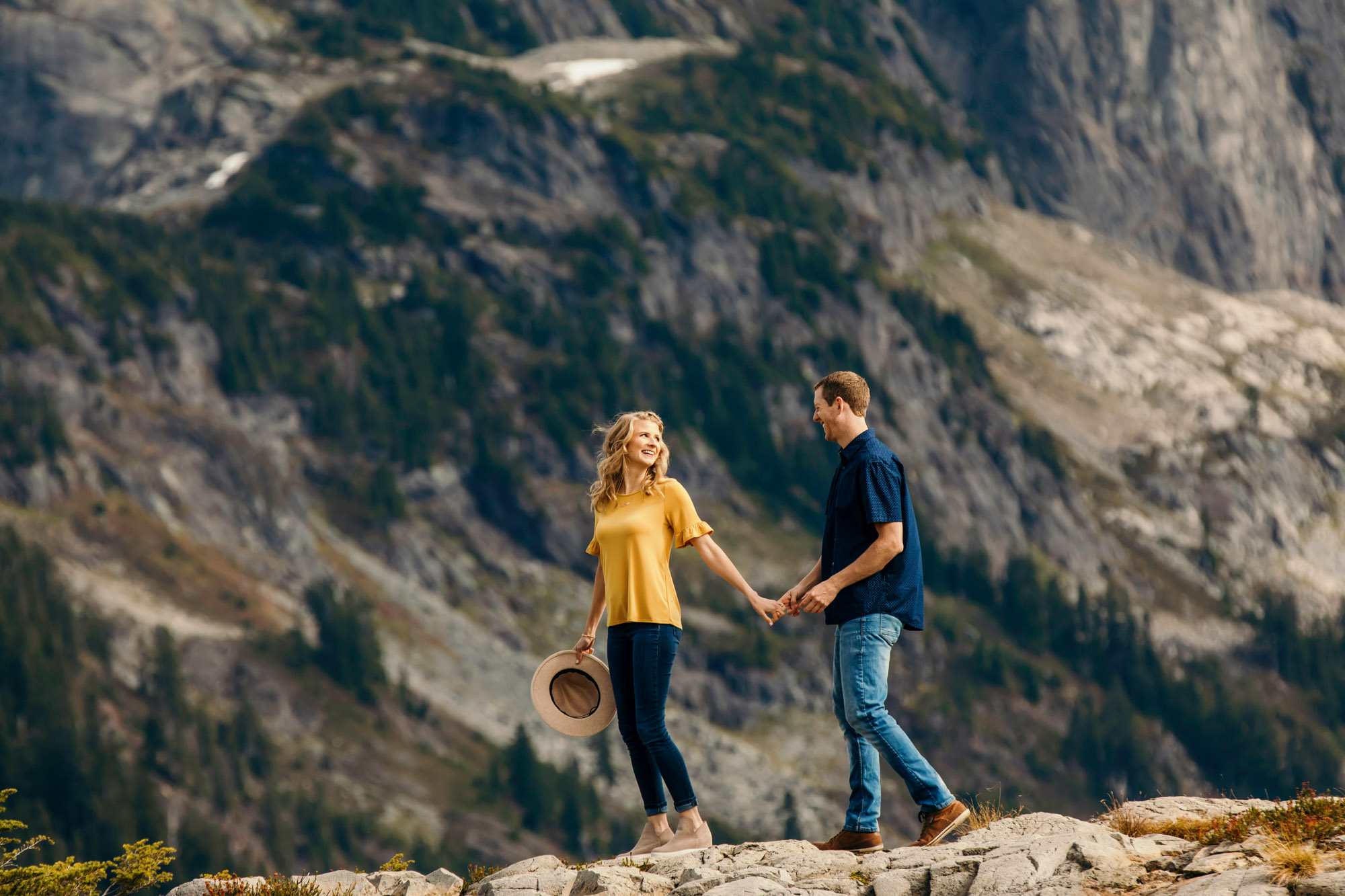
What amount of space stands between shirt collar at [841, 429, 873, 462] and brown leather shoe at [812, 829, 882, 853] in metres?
3.24

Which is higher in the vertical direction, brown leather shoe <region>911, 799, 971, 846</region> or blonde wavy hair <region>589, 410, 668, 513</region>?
blonde wavy hair <region>589, 410, 668, 513</region>

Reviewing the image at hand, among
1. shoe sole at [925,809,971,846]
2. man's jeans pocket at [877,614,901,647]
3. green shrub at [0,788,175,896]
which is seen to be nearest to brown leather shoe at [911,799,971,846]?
shoe sole at [925,809,971,846]

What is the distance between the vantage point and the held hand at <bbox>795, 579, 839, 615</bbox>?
12.3 metres

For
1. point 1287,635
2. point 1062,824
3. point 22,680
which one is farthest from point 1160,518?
point 1062,824

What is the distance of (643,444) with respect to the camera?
12977mm

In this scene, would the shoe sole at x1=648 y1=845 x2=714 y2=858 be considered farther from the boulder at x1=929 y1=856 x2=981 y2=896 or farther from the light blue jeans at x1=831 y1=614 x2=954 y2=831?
the boulder at x1=929 y1=856 x2=981 y2=896

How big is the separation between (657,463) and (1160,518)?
183 m

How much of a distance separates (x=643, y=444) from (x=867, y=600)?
235 centimetres

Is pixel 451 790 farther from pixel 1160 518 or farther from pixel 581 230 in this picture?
pixel 1160 518

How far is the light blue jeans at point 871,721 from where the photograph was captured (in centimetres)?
1242

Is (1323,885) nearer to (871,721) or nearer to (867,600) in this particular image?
(871,721)

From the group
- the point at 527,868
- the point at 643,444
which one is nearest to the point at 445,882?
the point at 527,868

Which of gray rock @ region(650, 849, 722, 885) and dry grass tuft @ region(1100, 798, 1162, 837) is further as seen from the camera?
dry grass tuft @ region(1100, 798, 1162, 837)

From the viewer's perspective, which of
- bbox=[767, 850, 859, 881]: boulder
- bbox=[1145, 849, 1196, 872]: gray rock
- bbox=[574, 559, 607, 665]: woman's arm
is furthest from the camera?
bbox=[574, 559, 607, 665]: woman's arm
